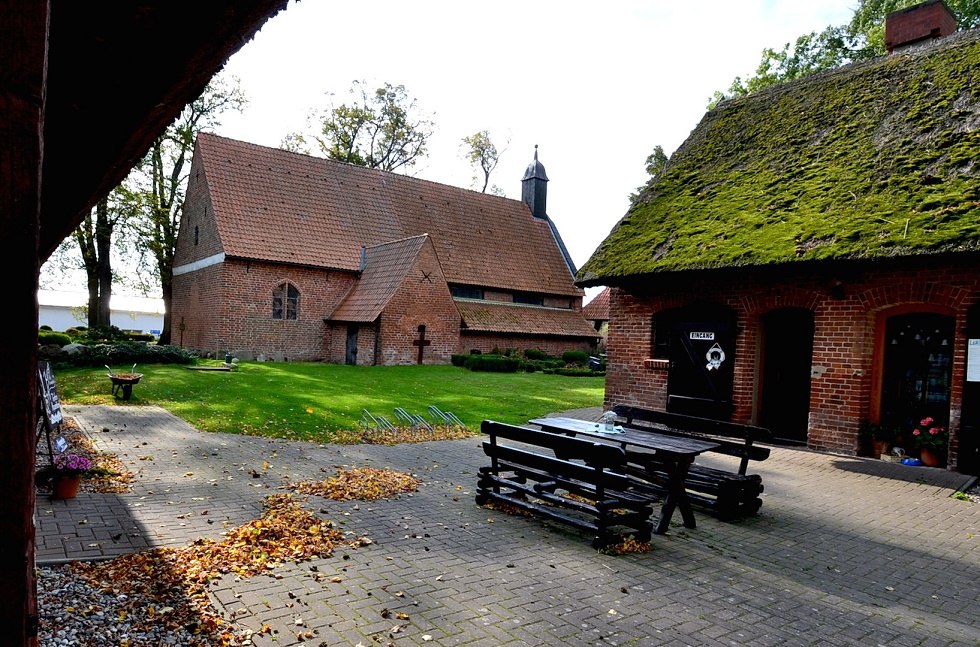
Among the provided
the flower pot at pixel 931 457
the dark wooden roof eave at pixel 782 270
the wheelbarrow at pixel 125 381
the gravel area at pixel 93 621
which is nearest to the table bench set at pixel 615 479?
the gravel area at pixel 93 621

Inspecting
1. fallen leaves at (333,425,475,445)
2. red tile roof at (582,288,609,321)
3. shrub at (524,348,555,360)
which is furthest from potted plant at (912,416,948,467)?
red tile roof at (582,288,609,321)

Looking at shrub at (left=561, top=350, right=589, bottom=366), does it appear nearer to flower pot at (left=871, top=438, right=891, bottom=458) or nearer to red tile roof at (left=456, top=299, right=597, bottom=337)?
red tile roof at (left=456, top=299, right=597, bottom=337)

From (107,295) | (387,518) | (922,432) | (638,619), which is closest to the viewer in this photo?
(638,619)

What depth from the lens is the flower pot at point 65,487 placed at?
6.35 meters

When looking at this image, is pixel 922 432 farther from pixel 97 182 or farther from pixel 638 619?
pixel 97 182

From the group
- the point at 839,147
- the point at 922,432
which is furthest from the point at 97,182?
the point at 839,147

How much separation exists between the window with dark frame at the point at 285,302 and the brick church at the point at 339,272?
60 millimetres

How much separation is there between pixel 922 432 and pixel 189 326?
2845 centimetres

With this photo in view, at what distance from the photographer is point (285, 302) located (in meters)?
27.4

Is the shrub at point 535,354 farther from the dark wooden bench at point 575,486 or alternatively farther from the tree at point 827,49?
the dark wooden bench at point 575,486

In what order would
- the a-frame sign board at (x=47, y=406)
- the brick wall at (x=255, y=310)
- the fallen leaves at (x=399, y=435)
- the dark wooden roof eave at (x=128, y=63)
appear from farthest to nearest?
the brick wall at (x=255, y=310), the fallen leaves at (x=399, y=435), the a-frame sign board at (x=47, y=406), the dark wooden roof eave at (x=128, y=63)

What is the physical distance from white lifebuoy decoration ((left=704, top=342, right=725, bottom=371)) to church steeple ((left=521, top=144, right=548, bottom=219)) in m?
27.9

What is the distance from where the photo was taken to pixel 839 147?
12.6m

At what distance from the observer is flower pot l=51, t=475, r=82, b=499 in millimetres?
6348
